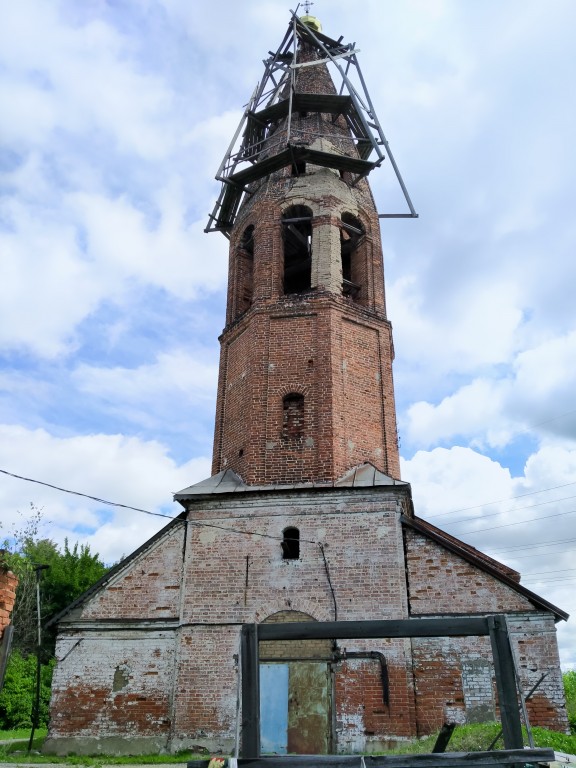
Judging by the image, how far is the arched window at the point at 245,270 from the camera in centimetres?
1554

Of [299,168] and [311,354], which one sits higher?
[299,168]

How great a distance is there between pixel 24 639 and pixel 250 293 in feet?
60.0

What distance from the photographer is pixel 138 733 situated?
34.3 ft

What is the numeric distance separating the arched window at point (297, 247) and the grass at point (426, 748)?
10.5 meters

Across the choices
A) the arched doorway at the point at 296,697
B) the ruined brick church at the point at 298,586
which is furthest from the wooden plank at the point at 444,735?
the arched doorway at the point at 296,697

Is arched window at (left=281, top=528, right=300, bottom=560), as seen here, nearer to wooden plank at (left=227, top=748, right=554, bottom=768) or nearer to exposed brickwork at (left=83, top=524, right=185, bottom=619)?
exposed brickwork at (left=83, top=524, right=185, bottom=619)

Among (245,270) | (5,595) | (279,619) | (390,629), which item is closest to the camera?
(390,629)

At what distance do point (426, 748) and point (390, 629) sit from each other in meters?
4.70

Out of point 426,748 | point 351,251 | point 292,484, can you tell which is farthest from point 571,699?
point 351,251

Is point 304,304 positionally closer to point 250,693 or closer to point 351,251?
point 351,251

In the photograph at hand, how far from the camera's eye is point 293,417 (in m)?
12.9

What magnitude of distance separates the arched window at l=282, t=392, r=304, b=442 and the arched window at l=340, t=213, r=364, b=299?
3629mm

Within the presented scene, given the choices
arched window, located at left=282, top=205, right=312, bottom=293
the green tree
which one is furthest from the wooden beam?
arched window, located at left=282, top=205, right=312, bottom=293

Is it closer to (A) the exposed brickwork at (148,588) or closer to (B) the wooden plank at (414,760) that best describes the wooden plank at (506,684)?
(B) the wooden plank at (414,760)
